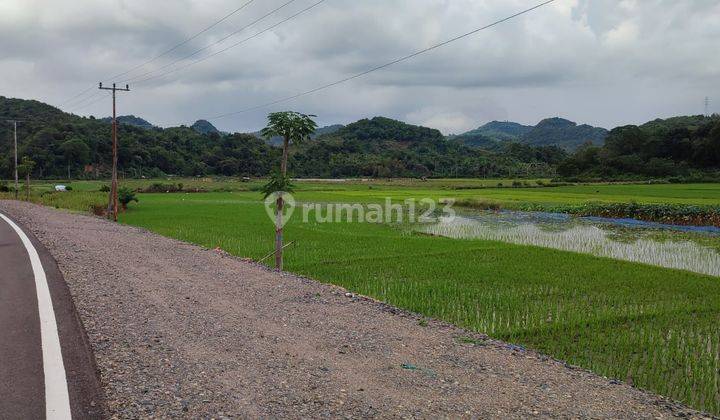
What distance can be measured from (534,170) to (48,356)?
10849cm

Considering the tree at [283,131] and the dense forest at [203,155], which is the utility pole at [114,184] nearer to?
the tree at [283,131]

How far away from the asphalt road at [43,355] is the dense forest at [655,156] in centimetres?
7673

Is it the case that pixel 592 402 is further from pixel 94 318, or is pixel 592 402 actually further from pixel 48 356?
pixel 94 318

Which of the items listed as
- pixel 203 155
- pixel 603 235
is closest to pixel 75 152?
pixel 203 155

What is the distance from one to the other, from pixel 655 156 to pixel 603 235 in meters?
74.3

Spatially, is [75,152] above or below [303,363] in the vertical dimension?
above

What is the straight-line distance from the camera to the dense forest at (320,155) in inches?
3278

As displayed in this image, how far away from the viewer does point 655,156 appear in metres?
89.1

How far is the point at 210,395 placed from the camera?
210 inches

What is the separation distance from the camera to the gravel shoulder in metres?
5.26

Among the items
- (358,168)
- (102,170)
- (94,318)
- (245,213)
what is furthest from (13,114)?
(94,318)

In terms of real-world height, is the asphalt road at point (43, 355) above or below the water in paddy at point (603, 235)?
above

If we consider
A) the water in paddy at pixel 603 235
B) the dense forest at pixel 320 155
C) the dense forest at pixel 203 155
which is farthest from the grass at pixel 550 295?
the dense forest at pixel 203 155

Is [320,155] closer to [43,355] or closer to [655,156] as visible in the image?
[655,156]
